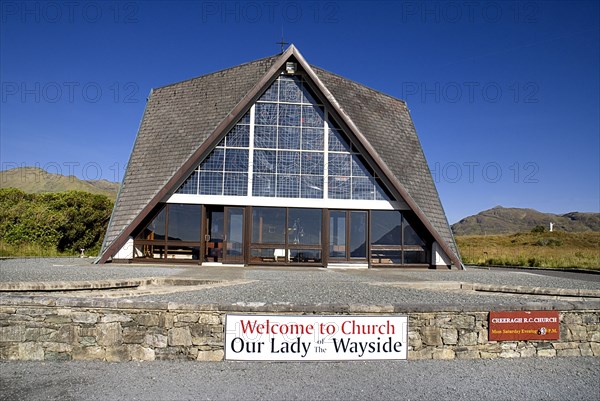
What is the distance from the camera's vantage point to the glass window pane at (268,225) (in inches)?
673

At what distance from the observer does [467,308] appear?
6605mm

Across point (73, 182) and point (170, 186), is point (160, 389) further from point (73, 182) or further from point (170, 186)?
point (73, 182)

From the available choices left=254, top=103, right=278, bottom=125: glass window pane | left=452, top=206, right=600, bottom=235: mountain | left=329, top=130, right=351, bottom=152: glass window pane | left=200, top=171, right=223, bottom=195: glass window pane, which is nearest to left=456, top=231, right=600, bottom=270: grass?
left=329, top=130, right=351, bottom=152: glass window pane

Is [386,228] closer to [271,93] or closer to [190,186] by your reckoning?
[271,93]

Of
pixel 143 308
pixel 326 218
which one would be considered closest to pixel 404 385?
pixel 143 308

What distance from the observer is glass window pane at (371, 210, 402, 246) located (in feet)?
57.7

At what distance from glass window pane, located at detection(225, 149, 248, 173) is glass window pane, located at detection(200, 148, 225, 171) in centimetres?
21

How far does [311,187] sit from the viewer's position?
57.1 feet

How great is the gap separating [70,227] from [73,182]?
119 metres

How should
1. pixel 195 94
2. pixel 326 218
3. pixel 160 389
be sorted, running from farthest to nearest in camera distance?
pixel 195 94 → pixel 326 218 → pixel 160 389

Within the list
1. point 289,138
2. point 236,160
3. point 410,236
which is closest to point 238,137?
point 236,160

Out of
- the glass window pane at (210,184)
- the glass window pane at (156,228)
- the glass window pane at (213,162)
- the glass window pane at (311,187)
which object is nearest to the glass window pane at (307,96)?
the glass window pane at (311,187)

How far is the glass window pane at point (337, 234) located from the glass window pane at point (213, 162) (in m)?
4.37

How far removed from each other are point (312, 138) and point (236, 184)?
327 cm
